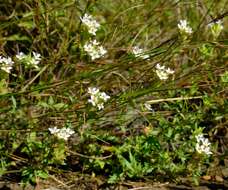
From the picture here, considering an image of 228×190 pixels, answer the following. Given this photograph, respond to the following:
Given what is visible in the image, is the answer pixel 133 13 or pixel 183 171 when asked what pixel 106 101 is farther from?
pixel 133 13

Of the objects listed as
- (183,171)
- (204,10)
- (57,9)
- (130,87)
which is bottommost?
(183,171)

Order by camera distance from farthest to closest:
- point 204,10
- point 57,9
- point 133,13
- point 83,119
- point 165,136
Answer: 1. point 204,10
2. point 133,13
3. point 57,9
4. point 165,136
5. point 83,119

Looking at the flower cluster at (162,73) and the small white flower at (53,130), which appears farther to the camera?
the flower cluster at (162,73)

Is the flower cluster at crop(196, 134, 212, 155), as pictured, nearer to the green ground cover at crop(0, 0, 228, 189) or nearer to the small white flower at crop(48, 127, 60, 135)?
the green ground cover at crop(0, 0, 228, 189)

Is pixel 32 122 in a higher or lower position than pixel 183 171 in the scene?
higher

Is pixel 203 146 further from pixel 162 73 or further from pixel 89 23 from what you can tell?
pixel 89 23

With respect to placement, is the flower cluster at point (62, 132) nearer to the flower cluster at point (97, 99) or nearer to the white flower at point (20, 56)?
the flower cluster at point (97, 99)

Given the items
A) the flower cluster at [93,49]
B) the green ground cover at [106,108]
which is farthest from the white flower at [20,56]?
the flower cluster at [93,49]

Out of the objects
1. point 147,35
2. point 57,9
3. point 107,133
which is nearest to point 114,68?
point 107,133

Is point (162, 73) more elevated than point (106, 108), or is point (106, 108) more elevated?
point (162, 73)

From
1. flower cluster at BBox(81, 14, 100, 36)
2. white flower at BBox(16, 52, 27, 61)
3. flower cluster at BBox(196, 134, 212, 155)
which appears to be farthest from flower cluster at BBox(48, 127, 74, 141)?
flower cluster at BBox(196, 134, 212, 155)

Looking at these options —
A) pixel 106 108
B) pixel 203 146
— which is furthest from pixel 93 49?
pixel 203 146
